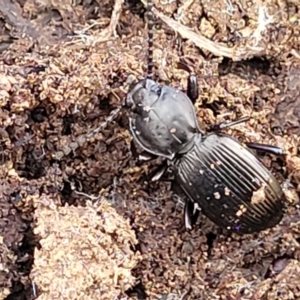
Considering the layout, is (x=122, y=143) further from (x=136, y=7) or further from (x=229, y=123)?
(x=136, y=7)

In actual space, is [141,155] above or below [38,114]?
below

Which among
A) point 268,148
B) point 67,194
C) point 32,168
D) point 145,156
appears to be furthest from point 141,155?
point 268,148

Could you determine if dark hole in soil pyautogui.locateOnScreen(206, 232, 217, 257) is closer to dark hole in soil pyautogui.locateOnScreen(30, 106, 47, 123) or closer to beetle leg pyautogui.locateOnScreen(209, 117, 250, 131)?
beetle leg pyautogui.locateOnScreen(209, 117, 250, 131)

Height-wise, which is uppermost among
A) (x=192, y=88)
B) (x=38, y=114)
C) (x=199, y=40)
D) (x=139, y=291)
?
(x=199, y=40)

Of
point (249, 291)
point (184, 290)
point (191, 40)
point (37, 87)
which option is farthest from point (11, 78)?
point (249, 291)

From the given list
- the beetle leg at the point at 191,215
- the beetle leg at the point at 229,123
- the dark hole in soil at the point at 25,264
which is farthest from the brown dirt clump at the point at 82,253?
the beetle leg at the point at 229,123

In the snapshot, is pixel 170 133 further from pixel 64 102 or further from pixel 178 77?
pixel 64 102
